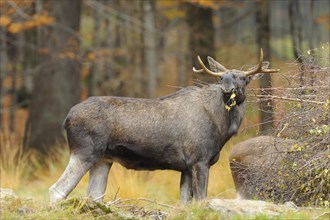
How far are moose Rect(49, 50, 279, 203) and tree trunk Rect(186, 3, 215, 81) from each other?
8.90 m

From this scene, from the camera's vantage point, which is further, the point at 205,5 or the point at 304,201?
the point at 205,5

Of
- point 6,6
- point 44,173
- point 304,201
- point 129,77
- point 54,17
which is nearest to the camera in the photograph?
point 304,201

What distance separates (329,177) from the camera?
30.1 feet

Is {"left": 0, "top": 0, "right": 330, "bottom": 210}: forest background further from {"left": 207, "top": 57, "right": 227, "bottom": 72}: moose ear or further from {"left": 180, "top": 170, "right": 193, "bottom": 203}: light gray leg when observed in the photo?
{"left": 180, "top": 170, "right": 193, "bottom": 203}: light gray leg

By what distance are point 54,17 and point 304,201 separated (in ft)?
38.3

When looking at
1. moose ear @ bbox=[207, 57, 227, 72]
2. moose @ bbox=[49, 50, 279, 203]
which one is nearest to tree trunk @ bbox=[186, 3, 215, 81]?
moose ear @ bbox=[207, 57, 227, 72]

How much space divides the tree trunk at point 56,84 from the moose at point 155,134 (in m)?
8.74

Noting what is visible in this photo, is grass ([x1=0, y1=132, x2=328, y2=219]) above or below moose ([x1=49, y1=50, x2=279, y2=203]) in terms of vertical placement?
below

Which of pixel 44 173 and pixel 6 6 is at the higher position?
pixel 6 6

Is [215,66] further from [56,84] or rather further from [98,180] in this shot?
[56,84]

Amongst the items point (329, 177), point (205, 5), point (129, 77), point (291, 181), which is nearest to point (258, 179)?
point (291, 181)

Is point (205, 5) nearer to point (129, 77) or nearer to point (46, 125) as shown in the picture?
point (46, 125)

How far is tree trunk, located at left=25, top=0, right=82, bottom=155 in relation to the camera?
19078mm

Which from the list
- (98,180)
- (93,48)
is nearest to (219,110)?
(98,180)
